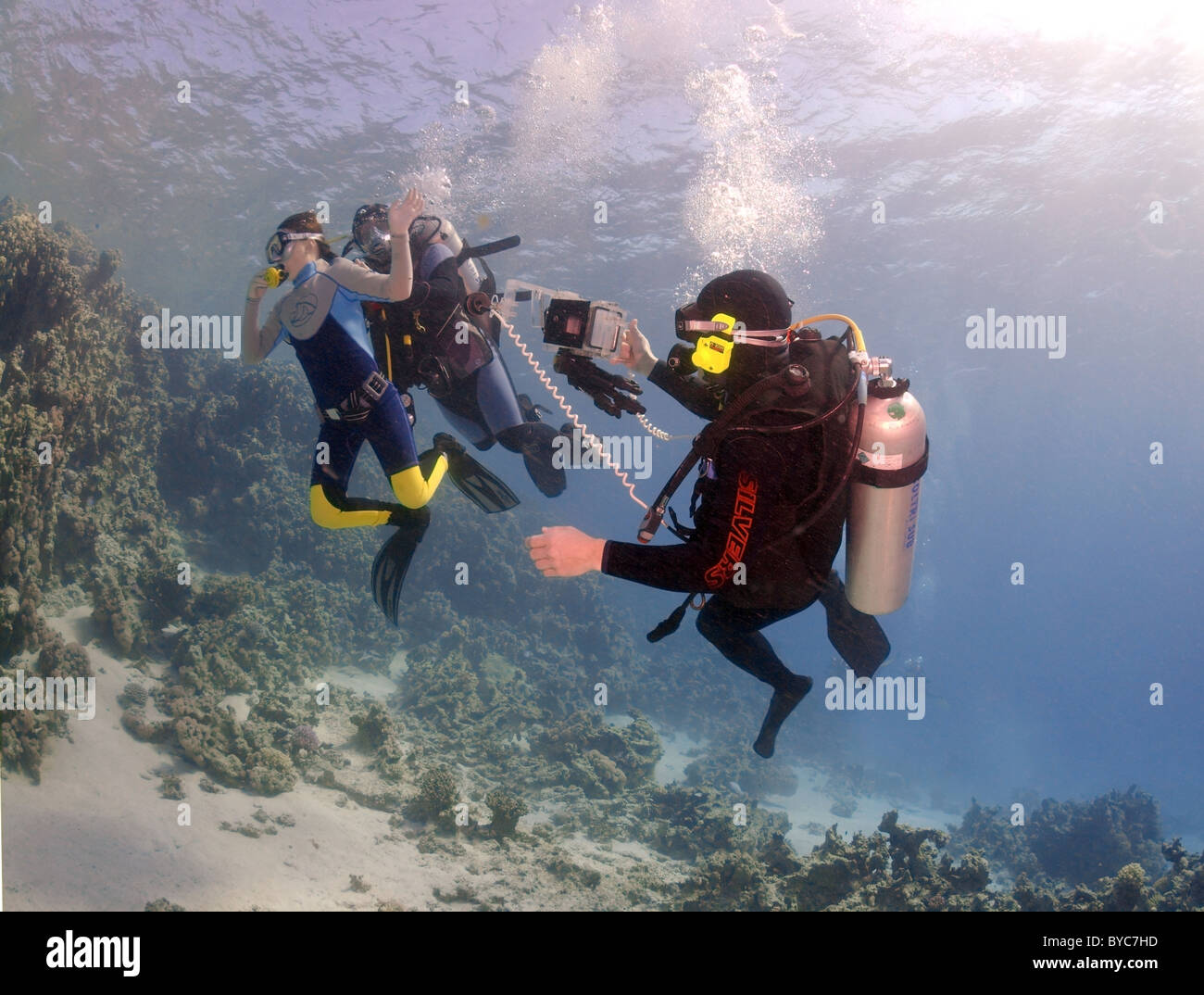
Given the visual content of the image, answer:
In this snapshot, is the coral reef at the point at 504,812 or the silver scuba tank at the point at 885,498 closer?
the silver scuba tank at the point at 885,498

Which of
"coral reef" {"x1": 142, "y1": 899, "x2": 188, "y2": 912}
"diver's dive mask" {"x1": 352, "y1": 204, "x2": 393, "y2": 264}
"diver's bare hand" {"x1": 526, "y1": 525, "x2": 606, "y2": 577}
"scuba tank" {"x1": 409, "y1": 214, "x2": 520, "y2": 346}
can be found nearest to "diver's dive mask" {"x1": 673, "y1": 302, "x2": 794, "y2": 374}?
"diver's bare hand" {"x1": 526, "y1": 525, "x2": 606, "y2": 577}

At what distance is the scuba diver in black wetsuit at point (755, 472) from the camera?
2902 mm

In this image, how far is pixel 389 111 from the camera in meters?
18.2

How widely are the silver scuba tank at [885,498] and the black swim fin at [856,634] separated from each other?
0.80m

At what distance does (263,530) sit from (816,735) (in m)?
21.7

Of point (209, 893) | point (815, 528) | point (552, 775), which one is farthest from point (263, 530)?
point (815, 528)

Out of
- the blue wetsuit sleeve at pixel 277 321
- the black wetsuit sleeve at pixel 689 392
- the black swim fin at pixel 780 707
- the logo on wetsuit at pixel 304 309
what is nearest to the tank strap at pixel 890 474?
the black wetsuit sleeve at pixel 689 392

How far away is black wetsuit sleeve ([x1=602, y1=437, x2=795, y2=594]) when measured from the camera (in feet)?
9.41

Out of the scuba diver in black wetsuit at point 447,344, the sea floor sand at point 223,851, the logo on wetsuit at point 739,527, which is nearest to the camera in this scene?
the logo on wetsuit at point 739,527

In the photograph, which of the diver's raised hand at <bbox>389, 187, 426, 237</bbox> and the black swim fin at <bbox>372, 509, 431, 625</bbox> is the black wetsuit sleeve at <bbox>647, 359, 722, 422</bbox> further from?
the black swim fin at <bbox>372, 509, 431, 625</bbox>

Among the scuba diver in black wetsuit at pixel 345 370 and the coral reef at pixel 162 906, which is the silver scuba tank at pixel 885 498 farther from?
the coral reef at pixel 162 906

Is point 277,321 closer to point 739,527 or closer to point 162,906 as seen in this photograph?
point 739,527

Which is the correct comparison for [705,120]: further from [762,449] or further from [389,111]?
[762,449]

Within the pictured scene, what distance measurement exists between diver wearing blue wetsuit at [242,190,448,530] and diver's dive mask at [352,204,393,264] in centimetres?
55
